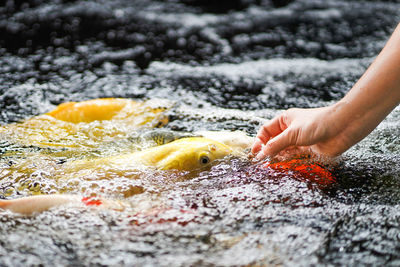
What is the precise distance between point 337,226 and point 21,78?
2.58 m

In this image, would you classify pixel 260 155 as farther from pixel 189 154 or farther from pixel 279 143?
pixel 189 154

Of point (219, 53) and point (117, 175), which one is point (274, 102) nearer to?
point (219, 53)

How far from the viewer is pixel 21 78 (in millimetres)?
3156

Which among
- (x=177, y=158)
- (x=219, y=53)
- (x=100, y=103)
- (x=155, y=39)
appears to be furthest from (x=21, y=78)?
(x=177, y=158)

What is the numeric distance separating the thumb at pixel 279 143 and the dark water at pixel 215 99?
0.32ft

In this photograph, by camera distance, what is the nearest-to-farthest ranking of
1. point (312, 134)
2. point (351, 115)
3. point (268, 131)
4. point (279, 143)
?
point (351, 115) < point (312, 134) < point (279, 143) < point (268, 131)

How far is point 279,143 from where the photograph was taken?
5.71 ft

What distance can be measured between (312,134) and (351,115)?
168 millimetres

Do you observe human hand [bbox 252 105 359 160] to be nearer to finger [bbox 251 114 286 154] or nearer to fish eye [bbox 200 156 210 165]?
finger [bbox 251 114 286 154]

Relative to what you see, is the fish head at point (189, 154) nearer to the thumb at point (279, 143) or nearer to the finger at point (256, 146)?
the finger at point (256, 146)

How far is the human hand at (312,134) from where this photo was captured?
62.2 inches

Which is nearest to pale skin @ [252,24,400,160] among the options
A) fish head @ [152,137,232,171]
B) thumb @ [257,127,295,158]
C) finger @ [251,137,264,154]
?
thumb @ [257,127,295,158]

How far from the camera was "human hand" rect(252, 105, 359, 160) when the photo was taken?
5.18ft

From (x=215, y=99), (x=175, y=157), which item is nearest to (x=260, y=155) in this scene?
(x=175, y=157)
